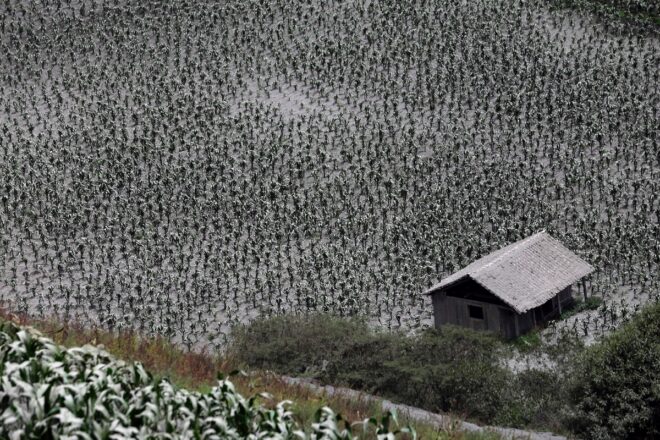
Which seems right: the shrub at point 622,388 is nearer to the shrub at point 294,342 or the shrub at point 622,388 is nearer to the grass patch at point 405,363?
the grass patch at point 405,363

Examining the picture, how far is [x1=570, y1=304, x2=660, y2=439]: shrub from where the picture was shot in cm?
2372

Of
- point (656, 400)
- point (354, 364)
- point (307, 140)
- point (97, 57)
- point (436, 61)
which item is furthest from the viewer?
point (97, 57)

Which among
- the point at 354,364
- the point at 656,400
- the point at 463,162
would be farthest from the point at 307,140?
the point at 656,400

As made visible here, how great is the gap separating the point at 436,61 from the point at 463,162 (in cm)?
960

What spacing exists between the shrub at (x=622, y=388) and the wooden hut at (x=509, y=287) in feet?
30.1

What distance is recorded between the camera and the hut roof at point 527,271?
3459 centimetres

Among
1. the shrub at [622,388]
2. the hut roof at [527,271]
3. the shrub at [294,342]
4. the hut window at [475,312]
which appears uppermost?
the hut roof at [527,271]

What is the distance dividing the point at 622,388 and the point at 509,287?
10799 mm

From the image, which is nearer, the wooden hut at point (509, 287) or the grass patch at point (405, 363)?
the grass patch at point (405, 363)

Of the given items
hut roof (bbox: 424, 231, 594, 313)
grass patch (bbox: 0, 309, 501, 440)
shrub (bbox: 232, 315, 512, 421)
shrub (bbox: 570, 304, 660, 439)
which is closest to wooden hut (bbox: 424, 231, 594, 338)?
hut roof (bbox: 424, 231, 594, 313)

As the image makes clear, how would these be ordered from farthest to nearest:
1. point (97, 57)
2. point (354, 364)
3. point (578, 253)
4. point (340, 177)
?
point (97, 57) → point (340, 177) → point (578, 253) → point (354, 364)

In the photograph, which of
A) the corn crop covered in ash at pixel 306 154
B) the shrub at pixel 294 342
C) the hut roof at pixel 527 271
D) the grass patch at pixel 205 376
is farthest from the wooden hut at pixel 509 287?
the grass patch at pixel 205 376

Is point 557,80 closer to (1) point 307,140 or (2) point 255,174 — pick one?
(1) point 307,140

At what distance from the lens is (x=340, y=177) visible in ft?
149
